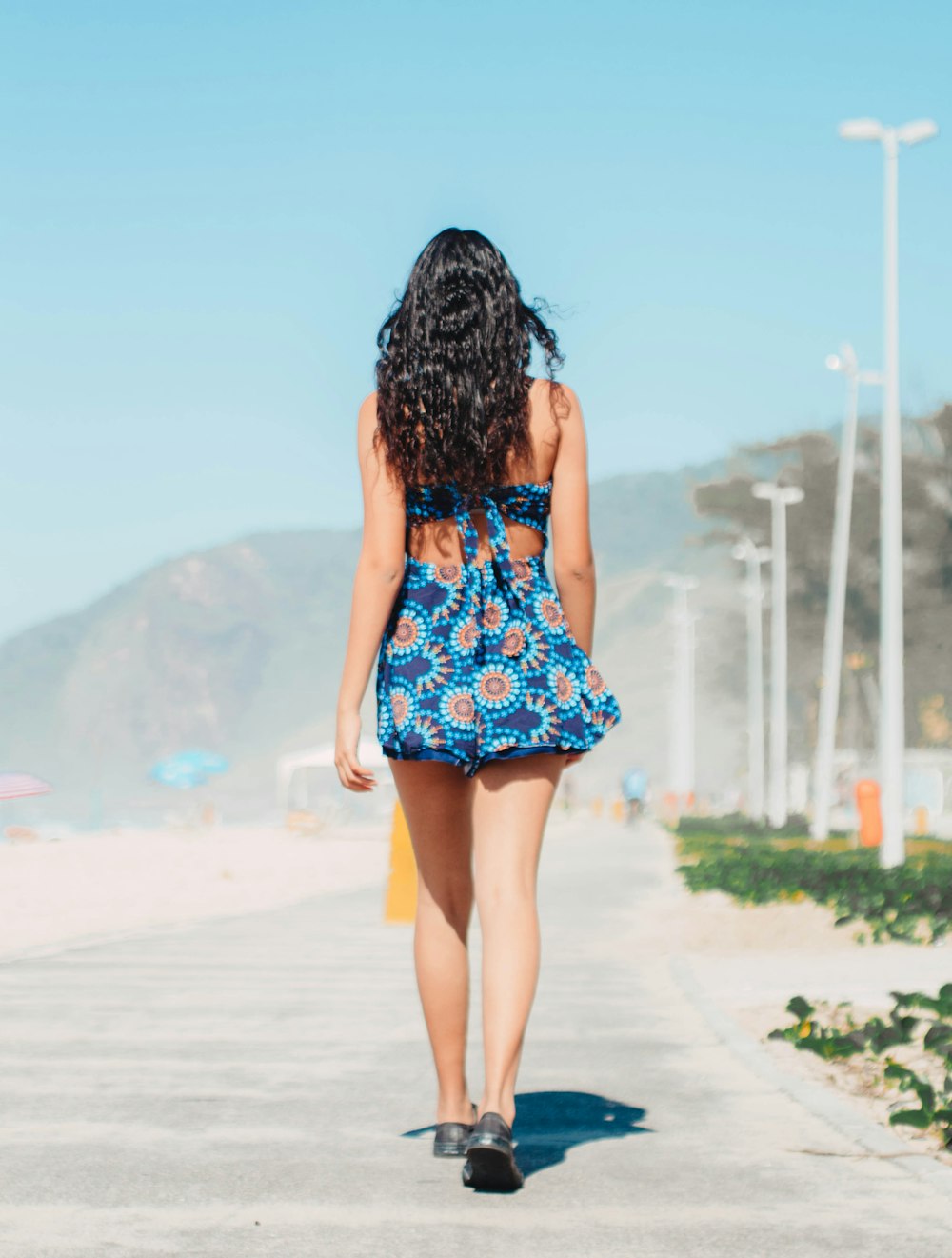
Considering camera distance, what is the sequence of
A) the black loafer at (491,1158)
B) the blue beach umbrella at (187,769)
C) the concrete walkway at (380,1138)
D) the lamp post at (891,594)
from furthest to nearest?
the blue beach umbrella at (187,769), the lamp post at (891,594), the black loafer at (491,1158), the concrete walkway at (380,1138)

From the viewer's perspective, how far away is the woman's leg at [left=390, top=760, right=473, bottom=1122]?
4809 millimetres

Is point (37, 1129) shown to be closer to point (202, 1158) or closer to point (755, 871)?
point (202, 1158)

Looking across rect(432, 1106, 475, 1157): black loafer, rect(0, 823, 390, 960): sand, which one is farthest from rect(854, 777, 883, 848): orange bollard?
rect(432, 1106, 475, 1157): black loafer

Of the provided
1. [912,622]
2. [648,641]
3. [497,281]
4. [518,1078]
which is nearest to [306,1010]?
[518,1078]

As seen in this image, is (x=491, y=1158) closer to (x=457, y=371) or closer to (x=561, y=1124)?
(x=561, y=1124)

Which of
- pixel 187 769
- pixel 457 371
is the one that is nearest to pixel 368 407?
pixel 457 371

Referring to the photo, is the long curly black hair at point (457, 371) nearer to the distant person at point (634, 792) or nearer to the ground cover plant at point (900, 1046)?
the ground cover plant at point (900, 1046)

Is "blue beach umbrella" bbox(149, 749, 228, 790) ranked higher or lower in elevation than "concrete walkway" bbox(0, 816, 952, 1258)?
higher

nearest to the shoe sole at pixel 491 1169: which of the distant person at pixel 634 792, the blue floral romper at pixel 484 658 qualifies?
the blue floral romper at pixel 484 658

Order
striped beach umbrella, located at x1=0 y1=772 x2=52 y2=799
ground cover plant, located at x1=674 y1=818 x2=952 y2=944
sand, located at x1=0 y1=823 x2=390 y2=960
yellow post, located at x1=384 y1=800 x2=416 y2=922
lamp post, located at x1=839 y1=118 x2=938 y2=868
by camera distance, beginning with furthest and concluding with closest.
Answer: striped beach umbrella, located at x1=0 y1=772 x2=52 y2=799 → lamp post, located at x1=839 y1=118 x2=938 y2=868 → sand, located at x1=0 y1=823 x2=390 y2=960 → yellow post, located at x1=384 y1=800 x2=416 y2=922 → ground cover plant, located at x1=674 y1=818 x2=952 y2=944

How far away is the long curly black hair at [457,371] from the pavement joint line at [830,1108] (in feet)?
6.22

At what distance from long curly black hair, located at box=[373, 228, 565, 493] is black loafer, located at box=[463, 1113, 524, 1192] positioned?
4.79 ft

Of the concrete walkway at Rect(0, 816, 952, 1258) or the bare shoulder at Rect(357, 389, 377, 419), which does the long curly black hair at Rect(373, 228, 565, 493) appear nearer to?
the bare shoulder at Rect(357, 389, 377, 419)

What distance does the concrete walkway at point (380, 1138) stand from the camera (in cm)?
410
